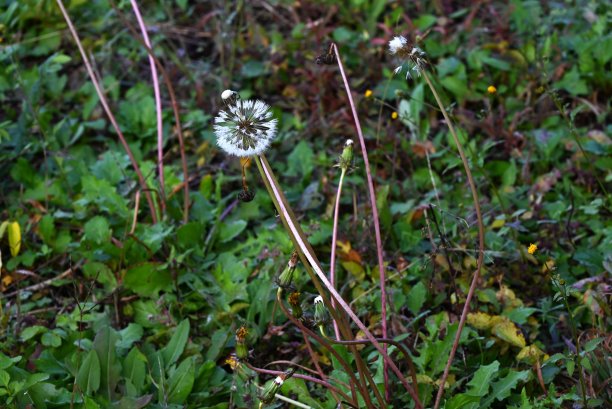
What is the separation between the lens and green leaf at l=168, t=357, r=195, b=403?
2.26m

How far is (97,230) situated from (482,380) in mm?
1516

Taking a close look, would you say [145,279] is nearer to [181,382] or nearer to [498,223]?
[181,382]

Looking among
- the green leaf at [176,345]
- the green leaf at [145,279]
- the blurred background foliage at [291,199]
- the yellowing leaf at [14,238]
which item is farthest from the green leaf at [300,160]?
the yellowing leaf at [14,238]

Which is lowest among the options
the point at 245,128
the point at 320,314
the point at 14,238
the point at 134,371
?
the point at 134,371

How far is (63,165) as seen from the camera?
3.30 meters

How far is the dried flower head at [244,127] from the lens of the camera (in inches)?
66.9

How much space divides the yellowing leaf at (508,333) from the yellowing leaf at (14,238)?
175cm

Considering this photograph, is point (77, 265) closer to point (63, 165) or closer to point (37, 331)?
point (37, 331)

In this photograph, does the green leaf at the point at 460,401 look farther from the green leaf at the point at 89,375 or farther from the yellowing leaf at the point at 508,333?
the green leaf at the point at 89,375

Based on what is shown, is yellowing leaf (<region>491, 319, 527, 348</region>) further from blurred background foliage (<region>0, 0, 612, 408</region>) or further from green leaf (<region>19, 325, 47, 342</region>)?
green leaf (<region>19, 325, 47, 342</region>)

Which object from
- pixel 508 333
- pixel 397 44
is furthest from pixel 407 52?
pixel 508 333

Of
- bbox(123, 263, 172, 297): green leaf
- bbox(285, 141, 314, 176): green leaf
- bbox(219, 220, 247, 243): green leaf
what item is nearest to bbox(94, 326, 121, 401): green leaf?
bbox(123, 263, 172, 297): green leaf

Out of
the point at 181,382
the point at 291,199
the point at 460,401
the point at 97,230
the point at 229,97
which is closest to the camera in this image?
the point at 229,97

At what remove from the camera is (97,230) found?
9.35 feet
